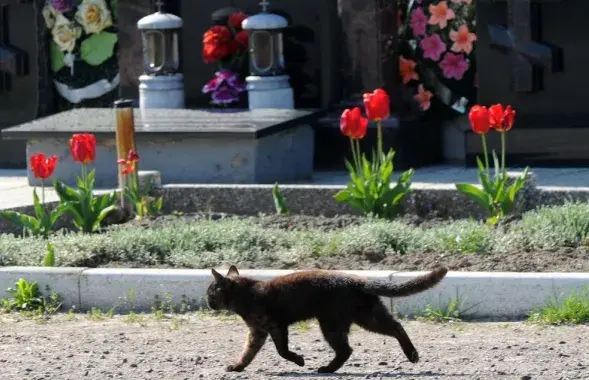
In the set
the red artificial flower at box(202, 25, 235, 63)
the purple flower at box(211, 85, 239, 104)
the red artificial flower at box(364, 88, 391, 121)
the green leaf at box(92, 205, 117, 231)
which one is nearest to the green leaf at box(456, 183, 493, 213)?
the red artificial flower at box(364, 88, 391, 121)

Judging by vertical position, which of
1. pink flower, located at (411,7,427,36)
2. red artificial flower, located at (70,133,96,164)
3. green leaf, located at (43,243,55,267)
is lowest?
green leaf, located at (43,243,55,267)

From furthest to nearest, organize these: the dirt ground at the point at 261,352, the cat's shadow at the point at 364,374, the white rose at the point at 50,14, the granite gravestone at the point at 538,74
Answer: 1. the white rose at the point at 50,14
2. the granite gravestone at the point at 538,74
3. the dirt ground at the point at 261,352
4. the cat's shadow at the point at 364,374

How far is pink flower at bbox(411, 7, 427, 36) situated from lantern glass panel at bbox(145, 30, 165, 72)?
2225 mm

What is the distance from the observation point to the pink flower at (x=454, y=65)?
13461 millimetres

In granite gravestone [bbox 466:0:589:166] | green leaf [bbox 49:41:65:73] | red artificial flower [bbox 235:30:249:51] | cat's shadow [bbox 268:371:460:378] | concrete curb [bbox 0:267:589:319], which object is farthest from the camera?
green leaf [bbox 49:41:65:73]

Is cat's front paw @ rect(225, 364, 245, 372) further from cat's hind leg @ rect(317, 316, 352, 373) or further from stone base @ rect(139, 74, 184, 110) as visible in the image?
stone base @ rect(139, 74, 184, 110)

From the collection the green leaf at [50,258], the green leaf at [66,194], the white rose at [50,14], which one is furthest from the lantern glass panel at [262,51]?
the green leaf at [50,258]

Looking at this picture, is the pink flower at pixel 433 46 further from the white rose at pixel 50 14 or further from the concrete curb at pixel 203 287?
the concrete curb at pixel 203 287

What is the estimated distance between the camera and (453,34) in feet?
44.1

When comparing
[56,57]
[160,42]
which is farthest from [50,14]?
[160,42]

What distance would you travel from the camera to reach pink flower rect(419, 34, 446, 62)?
1346 centimetres

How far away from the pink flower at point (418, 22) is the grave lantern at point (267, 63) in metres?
1.15

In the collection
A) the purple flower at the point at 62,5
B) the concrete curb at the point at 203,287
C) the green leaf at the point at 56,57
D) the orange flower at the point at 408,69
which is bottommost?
the concrete curb at the point at 203,287

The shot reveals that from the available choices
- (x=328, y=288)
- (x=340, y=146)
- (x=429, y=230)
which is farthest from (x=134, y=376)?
(x=340, y=146)
